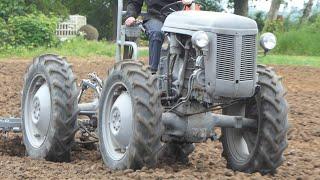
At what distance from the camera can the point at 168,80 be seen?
23.3ft

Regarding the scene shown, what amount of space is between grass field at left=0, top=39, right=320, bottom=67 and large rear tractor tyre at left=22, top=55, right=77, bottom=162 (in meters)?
17.4

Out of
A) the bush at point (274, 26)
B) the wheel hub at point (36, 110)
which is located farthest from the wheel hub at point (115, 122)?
the bush at point (274, 26)

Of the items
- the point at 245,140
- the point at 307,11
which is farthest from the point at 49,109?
the point at 307,11

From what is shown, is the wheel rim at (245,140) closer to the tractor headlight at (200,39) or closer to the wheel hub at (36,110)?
the tractor headlight at (200,39)

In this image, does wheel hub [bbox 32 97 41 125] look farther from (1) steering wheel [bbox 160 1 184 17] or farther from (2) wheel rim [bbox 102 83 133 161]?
(1) steering wheel [bbox 160 1 184 17]

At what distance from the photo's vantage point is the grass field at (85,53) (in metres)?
26.6

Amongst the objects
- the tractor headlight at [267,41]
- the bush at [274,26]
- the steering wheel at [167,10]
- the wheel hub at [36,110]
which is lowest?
the wheel hub at [36,110]

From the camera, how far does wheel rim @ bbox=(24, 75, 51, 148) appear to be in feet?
25.3

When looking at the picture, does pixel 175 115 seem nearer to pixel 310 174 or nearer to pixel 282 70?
pixel 310 174

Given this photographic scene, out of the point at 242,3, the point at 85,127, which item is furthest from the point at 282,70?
the point at 242,3

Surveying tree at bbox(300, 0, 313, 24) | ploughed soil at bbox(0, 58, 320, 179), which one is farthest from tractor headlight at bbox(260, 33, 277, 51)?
tree at bbox(300, 0, 313, 24)

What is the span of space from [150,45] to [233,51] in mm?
1187

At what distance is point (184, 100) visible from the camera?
6.75 meters

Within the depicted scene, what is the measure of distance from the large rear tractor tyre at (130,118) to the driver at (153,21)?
56 cm
